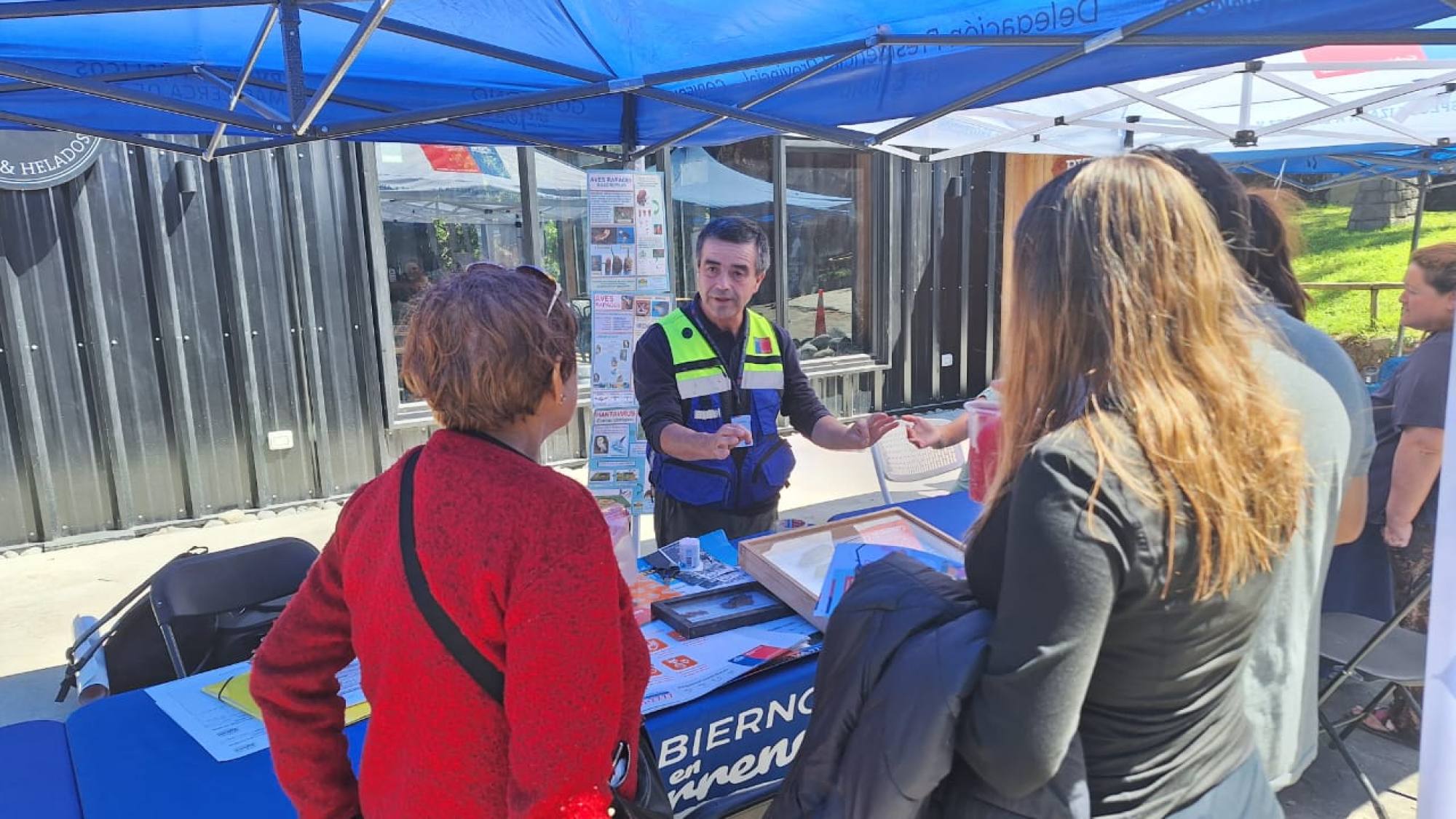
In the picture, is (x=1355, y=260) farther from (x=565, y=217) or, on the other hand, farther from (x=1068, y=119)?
(x=565, y=217)

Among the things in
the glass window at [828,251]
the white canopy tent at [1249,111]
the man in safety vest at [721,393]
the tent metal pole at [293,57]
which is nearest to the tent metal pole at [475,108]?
the tent metal pole at [293,57]

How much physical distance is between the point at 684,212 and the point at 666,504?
447cm

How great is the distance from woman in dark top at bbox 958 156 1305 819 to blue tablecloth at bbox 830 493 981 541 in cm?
174

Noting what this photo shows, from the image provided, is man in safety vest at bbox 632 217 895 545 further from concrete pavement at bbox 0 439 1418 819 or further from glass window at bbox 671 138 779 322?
glass window at bbox 671 138 779 322

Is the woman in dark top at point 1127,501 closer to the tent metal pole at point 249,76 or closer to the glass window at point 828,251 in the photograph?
the tent metal pole at point 249,76

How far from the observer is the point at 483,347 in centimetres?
113

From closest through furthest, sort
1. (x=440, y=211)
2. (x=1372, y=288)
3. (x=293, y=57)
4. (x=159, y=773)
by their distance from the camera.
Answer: (x=159, y=773)
(x=293, y=57)
(x=440, y=211)
(x=1372, y=288)

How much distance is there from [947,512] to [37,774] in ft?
8.81

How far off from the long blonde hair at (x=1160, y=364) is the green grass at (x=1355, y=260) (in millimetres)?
14136

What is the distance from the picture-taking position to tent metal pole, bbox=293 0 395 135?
1.94m

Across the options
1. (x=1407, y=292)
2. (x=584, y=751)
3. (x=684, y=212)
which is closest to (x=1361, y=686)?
(x=1407, y=292)

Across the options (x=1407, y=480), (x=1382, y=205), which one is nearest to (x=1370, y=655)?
(x=1407, y=480)

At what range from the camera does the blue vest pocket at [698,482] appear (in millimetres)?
2951

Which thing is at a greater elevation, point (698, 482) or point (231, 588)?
point (698, 482)
